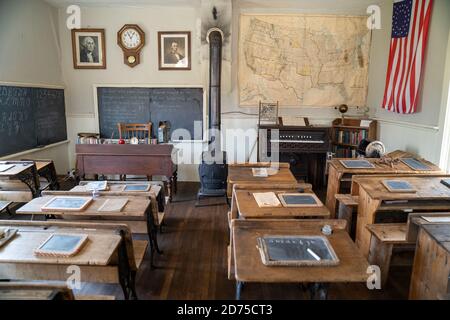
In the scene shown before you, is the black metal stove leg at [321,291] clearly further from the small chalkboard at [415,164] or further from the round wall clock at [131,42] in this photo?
the round wall clock at [131,42]

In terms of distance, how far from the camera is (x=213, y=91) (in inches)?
183

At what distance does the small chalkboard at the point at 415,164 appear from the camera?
10.5 ft

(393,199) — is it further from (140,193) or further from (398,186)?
(140,193)

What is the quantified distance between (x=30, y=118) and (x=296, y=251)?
14.7 feet

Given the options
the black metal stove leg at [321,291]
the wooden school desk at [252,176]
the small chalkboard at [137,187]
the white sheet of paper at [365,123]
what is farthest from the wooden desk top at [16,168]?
the white sheet of paper at [365,123]

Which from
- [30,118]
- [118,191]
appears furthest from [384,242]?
[30,118]

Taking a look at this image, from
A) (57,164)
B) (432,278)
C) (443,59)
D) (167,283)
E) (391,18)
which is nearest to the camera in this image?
(432,278)

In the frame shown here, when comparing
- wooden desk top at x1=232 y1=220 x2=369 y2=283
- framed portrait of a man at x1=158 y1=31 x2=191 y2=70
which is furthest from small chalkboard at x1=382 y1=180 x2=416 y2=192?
framed portrait of a man at x1=158 y1=31 x2=191 y2=70

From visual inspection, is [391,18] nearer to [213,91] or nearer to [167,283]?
[213,91]

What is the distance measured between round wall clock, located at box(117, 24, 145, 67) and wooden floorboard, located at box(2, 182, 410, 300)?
10.0 ft

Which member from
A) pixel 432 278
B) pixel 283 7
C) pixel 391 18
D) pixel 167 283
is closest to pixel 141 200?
pixel 167 283

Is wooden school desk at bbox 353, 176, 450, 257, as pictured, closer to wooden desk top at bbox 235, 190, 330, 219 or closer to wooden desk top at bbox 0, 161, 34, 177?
wooden desk top at bbox 235, 190, 330, 219
